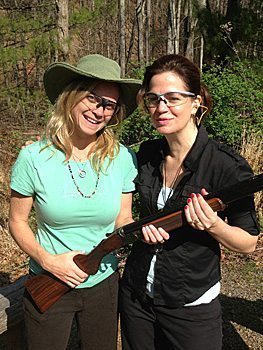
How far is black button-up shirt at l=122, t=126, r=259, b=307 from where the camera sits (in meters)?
1.92

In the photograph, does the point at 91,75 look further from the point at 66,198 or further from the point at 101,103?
the point at 66,198

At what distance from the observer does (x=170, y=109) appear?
2012 mm

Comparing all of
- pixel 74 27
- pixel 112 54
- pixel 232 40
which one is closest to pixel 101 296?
pixel 232 40

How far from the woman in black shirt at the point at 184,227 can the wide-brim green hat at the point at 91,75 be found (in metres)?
0.12

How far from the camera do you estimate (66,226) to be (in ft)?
6.87

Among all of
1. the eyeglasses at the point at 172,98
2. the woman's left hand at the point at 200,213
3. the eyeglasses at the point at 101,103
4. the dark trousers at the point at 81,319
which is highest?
the eyeglasses at the point at 172,98

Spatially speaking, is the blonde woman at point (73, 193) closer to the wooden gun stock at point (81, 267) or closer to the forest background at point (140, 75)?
the wooden gun stock at point (81, 267)

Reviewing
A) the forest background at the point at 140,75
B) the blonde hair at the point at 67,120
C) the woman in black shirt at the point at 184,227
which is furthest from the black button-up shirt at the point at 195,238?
the forest background at the point at 140,75

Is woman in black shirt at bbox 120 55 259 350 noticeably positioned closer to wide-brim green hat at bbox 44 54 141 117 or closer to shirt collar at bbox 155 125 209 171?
shirt collar at bbox 155 125 209 171

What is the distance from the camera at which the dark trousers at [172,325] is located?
Answer: 6.69 feet

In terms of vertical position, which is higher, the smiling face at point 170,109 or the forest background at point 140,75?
the smiling face at point 170,109

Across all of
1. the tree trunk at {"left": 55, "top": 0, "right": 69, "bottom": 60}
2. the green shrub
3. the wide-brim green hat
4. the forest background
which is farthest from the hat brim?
the tree trunk at {"left": 55, "top": 0, "right": 69, "bottom": 60}

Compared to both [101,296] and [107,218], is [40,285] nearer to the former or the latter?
[101,296]

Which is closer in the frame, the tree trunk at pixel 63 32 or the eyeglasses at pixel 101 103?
the eyeglasses at pixel 101 103
